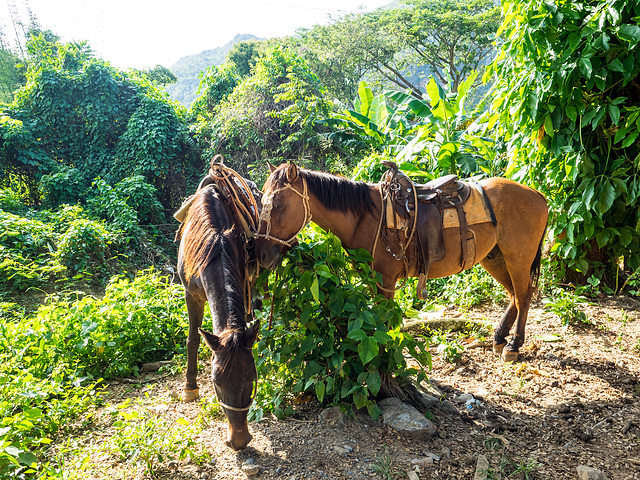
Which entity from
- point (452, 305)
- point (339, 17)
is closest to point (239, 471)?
point (452, 305)

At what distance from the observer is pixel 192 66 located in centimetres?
7394

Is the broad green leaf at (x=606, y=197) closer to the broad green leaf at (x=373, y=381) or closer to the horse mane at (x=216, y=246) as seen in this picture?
the broad green leaf at (x=373, y=381)

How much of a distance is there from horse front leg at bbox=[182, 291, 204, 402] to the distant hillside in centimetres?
6149

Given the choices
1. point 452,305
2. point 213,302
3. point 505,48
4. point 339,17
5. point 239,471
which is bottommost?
point 452,305

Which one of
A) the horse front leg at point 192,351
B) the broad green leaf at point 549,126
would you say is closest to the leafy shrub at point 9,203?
the horse front leg at point 192,351

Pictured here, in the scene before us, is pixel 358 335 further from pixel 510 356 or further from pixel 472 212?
pixel 510 356

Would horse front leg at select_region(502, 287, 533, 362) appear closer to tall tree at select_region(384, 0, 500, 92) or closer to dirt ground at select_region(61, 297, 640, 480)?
dirt ground at select_region(61, 297, 640, 480)

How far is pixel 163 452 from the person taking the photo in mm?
2209

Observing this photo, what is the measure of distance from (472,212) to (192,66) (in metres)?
81.7

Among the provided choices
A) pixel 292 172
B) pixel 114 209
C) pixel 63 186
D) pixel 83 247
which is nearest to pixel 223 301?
pixel 292 172

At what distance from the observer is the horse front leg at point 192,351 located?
3.03 meters

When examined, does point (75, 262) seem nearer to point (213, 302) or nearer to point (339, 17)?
point (213, 302)

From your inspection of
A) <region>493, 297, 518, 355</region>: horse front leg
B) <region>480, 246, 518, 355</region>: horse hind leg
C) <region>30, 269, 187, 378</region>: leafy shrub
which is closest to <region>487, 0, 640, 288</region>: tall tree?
<region>480, 246, 518, 355</region>: horse hind leg

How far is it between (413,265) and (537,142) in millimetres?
2294
